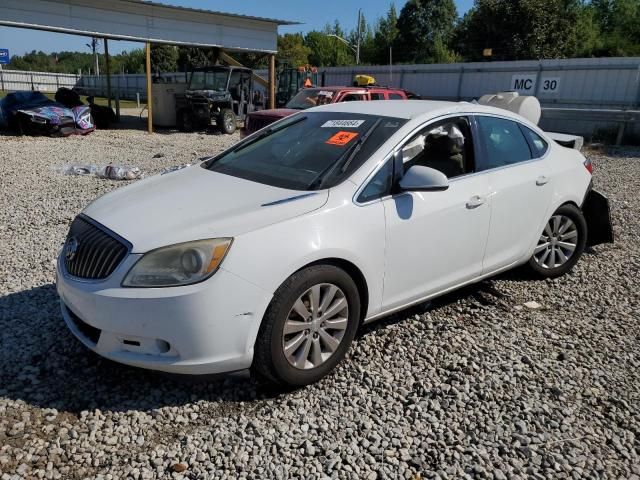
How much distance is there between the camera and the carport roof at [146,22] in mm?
15734

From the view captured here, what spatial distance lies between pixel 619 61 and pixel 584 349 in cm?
1693

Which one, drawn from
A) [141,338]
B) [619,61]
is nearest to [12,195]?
[141,338]

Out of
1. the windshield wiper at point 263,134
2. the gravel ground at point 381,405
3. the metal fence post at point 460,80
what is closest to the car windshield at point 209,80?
the metal fence post at point 460,80

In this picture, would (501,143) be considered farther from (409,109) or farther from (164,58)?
(164,58)

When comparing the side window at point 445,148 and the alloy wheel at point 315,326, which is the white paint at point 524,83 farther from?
the alloy wheel at point 315,326

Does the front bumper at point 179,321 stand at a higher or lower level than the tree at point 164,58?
lower

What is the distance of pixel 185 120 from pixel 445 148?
53.8 feet

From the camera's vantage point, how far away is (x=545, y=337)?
3.73 meters

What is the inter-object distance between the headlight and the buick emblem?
586 millimetres

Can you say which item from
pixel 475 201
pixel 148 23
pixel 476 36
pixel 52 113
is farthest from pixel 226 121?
pixel 476 36

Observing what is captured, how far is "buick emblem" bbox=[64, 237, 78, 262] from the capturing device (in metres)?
3.00

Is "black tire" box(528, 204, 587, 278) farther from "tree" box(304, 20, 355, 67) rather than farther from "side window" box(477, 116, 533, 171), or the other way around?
"tree" box(304, 20, 355, 67)

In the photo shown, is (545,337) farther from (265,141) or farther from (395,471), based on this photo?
(265,141)

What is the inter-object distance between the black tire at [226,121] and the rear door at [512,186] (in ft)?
48.0
